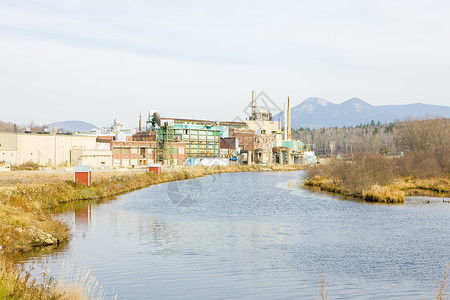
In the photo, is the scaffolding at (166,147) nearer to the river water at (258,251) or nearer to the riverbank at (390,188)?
the riverbank at (390,188)

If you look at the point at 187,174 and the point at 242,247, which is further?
the point at 187,174

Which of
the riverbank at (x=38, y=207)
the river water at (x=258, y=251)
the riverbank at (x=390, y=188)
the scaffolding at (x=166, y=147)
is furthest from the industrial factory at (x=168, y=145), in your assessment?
the river water at (x=258, y=251)

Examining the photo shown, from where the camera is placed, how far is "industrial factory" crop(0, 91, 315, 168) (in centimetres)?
7862

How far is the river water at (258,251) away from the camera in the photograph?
15.0 meters

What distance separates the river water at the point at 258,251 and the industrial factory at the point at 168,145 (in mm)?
47690

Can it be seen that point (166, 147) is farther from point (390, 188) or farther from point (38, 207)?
point (38, 207)

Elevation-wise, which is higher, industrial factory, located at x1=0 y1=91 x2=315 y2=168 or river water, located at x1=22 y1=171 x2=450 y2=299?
industrial factory, located at x1=0 y1=91 x2=315 y2=168

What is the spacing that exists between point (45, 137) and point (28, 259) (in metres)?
65.5

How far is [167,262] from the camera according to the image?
1816 cm

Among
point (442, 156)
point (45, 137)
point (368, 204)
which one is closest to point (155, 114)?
point (45, 137)

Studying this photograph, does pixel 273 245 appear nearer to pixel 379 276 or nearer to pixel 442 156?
pixel 379 276

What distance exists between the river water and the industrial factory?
47690 mm

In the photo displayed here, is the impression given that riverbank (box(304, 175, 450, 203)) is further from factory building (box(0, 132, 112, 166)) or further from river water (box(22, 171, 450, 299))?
factory building (box(0, 132, 112, 166))

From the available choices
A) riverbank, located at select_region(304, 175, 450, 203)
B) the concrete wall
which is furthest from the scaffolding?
riverbank, located at select_region(304, 175, 450, 203)
